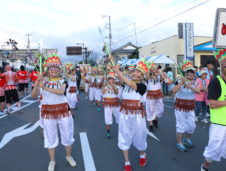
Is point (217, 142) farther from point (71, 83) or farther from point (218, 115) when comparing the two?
point (71, 83)

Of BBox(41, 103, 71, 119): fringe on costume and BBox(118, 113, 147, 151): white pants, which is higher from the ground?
BBox(41, 103, 71, 119): fringe on costume

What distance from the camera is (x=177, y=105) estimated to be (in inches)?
196

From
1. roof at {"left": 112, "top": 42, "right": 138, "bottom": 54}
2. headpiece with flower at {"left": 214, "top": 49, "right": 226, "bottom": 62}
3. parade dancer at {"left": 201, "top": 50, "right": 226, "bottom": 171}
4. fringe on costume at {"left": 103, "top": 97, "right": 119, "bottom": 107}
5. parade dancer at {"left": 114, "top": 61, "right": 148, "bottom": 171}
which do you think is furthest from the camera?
roof at {"left": 112, "top": 42, "right": 138, "bottom": 54}

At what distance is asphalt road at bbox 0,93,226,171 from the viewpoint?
13.6 ft

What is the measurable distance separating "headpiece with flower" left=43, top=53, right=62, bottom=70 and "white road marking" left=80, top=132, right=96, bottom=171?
201cm

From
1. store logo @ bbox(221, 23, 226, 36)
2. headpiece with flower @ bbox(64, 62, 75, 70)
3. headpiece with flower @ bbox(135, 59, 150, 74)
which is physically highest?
store logo @ bbox(221, 23, 226, 36)

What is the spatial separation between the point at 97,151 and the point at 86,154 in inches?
11.6

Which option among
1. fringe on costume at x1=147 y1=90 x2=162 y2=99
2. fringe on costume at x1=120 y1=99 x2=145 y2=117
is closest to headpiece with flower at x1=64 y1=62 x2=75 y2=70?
fringe on costume at x1=147 y1=90 x2=162 y2=99

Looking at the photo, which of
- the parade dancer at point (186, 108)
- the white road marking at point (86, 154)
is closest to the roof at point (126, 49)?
the white road marking at point (86, 154)

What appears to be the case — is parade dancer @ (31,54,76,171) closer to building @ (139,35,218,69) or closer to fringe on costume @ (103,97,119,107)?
fringe on costume @ (103,97,119,107)

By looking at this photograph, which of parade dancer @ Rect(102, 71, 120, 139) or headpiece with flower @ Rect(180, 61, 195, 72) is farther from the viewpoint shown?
parade dancer @ Rect(102, 71, 120, 139)

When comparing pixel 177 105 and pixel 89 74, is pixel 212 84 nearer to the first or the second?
pixel 177 105

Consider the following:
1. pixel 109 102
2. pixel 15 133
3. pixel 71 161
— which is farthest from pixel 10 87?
pixel 71 161

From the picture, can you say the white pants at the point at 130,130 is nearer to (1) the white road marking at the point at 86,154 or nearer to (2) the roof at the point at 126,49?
(1) the white road marking at the point at 86,154
